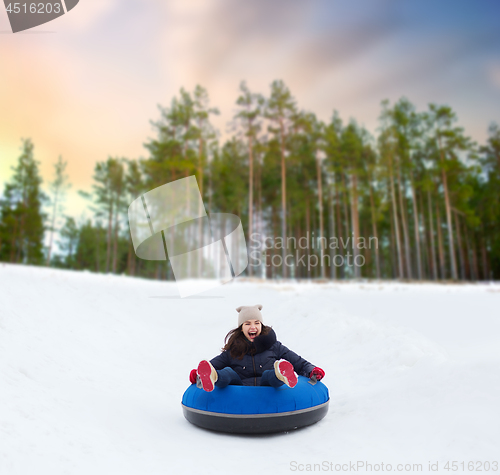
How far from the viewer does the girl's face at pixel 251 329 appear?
4164mm

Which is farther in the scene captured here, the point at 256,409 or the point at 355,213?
the point at 355,213

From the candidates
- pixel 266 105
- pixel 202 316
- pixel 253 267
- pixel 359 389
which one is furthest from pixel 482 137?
pixel 359 389

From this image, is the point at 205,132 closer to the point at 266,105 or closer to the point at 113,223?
the point at 266,105

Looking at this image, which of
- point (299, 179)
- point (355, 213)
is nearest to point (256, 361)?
point (355, 213)

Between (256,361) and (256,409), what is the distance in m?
0.60

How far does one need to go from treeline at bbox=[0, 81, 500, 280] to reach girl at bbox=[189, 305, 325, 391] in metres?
16.1

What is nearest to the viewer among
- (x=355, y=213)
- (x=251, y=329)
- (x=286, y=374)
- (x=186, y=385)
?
(x=286, y=374)

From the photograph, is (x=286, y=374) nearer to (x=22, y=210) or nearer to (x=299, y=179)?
(x=299, y=179)

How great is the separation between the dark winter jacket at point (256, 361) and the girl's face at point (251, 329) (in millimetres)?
62

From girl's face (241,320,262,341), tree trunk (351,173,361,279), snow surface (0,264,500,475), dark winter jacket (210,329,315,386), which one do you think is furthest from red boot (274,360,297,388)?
tree trunk (351,173,361,279)

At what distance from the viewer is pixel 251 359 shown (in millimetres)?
4055

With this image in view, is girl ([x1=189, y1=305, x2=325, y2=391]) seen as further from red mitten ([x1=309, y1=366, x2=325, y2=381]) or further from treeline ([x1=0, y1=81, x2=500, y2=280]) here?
treeline ([x1=0, y1=81, x2=500, y2=280])

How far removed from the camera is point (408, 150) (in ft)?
87.1

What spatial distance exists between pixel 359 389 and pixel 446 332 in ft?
14.1
